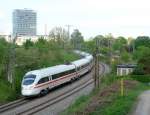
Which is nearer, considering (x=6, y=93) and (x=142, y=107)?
(x=142, y=107)

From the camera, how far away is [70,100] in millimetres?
35312

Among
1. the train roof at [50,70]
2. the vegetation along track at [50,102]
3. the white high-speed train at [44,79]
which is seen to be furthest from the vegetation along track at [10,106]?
the train roof at [50,70]

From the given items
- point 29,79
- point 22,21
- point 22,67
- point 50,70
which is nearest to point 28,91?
point 29,79

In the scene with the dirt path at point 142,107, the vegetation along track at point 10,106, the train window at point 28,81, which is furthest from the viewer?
the train window at point 28,81

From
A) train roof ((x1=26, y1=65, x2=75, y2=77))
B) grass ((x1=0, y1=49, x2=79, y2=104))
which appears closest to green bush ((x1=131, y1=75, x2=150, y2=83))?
train roof ((x1=26, y1=65, x2=75, y2=77))

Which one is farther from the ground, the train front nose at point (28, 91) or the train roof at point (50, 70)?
the train roof at point (50, 70)

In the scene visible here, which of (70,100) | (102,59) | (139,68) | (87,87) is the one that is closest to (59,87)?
(87,87)

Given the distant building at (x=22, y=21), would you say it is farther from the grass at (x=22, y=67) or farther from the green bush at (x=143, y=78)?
the green bush at (x=143, y=78)

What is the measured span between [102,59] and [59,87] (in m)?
67.4

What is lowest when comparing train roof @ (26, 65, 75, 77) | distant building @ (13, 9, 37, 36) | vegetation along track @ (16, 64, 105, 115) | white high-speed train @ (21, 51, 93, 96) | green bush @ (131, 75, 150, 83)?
vegetation along track @ (16, 64, 105, 115)

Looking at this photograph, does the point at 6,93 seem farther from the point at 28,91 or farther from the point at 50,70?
the point at 50,70

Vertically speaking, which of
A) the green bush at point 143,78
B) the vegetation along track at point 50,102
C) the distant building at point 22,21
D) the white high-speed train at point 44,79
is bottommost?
the vegetation along track at point 50,102

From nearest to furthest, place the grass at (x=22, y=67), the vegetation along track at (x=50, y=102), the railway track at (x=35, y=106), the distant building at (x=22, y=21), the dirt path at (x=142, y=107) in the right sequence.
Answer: the dirt path at (x=142, y=107)
the vegetation along track at (x=50, y=102)
the railway track at (x=35, y=106)
the grass at (x=22, y=67)
the distant building at (x=22, y=21)

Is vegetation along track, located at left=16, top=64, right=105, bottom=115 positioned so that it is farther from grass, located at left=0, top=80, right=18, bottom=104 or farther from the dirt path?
the dirt path
